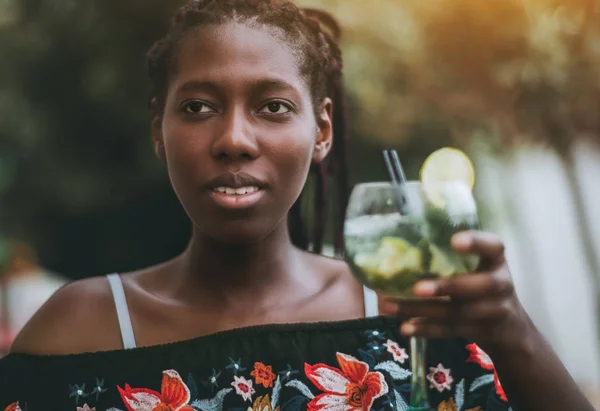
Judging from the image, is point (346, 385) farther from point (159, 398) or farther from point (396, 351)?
point (159, 398)

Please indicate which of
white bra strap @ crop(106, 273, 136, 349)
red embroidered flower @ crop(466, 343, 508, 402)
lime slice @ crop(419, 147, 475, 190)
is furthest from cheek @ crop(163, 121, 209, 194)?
red embroidered flower @ crop(466, 343, 508, 402)

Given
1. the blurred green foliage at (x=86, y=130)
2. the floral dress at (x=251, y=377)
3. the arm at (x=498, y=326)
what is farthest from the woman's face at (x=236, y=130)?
the blurred green foliage at (x=86, y=130)

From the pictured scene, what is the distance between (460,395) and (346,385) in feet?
1.01

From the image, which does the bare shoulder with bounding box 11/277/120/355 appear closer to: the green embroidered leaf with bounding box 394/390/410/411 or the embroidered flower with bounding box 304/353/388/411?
the embroidered flower with bounding box 304/353/388/411

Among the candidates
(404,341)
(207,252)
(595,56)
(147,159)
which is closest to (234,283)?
(207,252)

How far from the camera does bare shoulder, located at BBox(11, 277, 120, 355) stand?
2.38m

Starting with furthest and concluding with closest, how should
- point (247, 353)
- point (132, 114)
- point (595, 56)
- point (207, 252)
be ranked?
point (595, 56) → point (132, 114) → point (207, 252) → point (247, 353)

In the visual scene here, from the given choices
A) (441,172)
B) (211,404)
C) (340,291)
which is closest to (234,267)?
A: (340,291)

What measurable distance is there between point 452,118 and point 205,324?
223 inches

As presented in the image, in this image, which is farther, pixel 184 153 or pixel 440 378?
pixel 440 378

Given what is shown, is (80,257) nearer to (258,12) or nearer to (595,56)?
(258,12)

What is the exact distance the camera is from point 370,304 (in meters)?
2.57

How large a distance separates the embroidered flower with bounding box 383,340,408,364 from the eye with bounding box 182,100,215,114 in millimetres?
790

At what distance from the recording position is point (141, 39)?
5.68 meters
